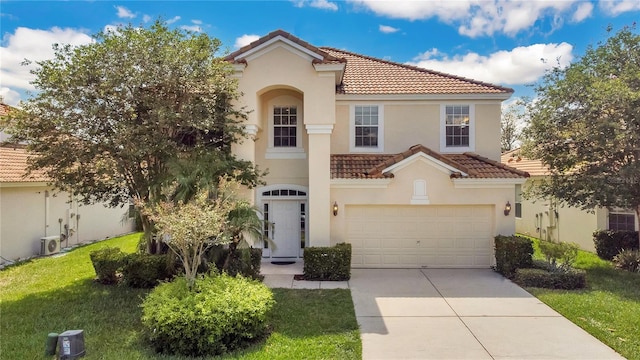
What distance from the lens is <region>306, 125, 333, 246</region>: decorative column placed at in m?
12.4

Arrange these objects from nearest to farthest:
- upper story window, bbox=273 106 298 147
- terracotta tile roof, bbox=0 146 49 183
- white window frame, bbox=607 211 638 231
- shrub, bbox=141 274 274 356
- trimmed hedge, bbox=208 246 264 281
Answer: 1. shrub, bbox=141 274 274 356
2. trimmed hedge, bbox=208 246 264 281
3. terracotta tile roof, bbox=0 146 49 183
4. upper story window, bbox=273 106 298 147
5. white window frame, bbox=607 211 638 231

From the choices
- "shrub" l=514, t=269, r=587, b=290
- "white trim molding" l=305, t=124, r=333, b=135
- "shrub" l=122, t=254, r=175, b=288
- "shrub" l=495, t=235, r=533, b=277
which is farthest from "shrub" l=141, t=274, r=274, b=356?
"shrub" l=495, t=235, r=533, b=277

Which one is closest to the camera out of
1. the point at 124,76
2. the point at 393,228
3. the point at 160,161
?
the point at 124,76

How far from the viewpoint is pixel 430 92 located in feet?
45.6

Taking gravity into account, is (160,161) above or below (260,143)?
below

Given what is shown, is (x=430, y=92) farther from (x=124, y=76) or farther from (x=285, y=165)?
(x=124, y=76)

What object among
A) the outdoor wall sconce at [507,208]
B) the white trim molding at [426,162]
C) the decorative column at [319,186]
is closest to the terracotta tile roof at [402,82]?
the decorative column at [319,186]

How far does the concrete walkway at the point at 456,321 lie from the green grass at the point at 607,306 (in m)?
0.27

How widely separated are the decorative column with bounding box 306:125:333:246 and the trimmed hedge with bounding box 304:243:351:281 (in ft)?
2.88

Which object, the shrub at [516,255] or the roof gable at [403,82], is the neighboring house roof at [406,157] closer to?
the shrub at [516,255]

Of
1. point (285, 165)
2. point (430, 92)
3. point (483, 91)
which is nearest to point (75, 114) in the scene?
point (285, 165)

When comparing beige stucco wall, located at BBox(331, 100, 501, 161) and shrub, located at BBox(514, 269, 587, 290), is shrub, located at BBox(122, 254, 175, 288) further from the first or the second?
shrub, located at BBox(514, 269, 587, 290)

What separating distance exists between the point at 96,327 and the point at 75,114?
559 centimetres

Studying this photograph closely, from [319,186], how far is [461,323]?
6.12 metres
